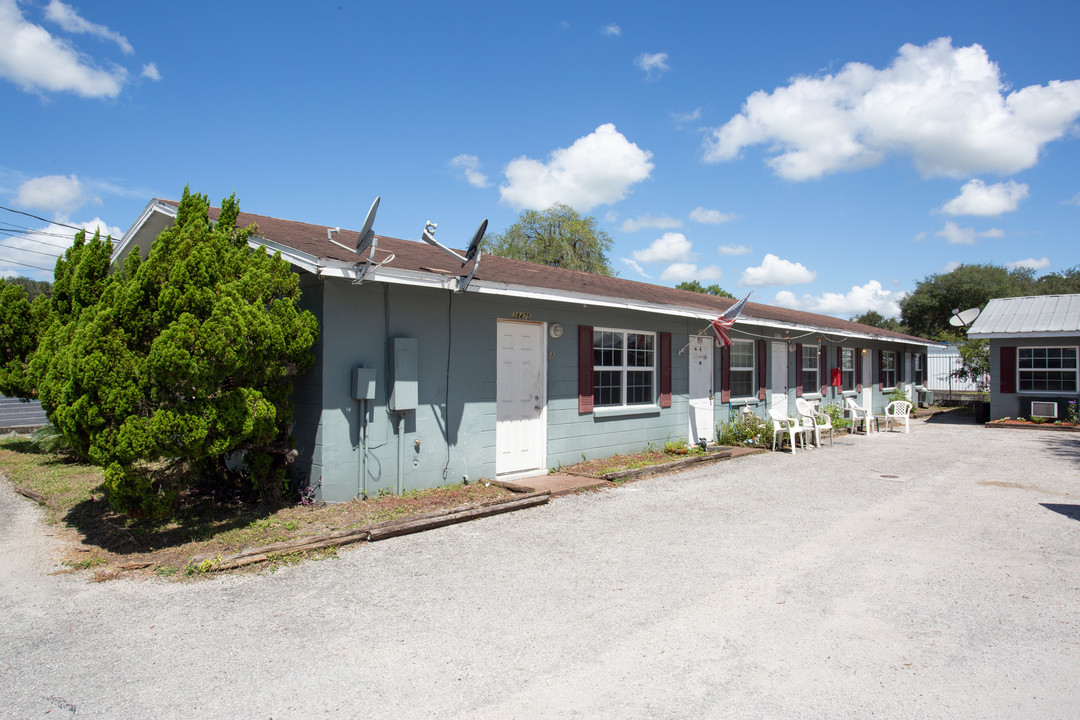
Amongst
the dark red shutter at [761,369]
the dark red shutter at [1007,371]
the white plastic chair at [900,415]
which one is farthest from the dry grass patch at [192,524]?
the dark red shutter at [1007,371]

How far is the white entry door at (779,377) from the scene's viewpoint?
14492 mm

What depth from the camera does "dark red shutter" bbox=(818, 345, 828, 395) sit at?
16.5 meters

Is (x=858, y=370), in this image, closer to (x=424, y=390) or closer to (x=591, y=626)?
(x=424, y=390)

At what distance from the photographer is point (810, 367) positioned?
1619 cm

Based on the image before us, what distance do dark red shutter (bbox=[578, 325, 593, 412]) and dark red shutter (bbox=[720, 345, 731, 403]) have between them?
4.36m

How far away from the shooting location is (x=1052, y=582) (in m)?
4.86

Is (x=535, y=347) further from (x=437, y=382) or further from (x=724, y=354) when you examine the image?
(x=724, y=354)

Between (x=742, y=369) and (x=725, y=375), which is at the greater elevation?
(x=742, y=369)

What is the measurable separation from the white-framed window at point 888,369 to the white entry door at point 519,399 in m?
15.8

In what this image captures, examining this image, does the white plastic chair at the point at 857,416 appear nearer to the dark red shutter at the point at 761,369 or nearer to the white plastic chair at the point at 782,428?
the dark red shutter at the point at 761,369

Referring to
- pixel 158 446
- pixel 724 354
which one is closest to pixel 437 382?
pixel 158 446

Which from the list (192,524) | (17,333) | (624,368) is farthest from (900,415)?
(17,333)

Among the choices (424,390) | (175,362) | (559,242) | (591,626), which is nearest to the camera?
(591,626)

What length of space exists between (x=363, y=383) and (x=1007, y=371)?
62.5 ft
